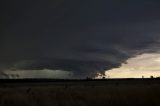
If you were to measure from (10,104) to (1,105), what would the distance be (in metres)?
1.03

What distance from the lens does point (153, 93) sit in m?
21.3

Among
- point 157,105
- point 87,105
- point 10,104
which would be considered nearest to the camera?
point 157,105

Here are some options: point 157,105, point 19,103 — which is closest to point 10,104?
point 19,103

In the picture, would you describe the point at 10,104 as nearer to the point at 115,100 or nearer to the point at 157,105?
the point at 115,100

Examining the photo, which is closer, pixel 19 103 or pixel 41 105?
pixel 41 105

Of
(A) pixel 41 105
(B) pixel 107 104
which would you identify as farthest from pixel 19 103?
(B) pixel 107 104

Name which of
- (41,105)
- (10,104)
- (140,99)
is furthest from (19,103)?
(140,99)

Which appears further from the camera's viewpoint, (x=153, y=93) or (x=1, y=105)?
(x=153, y=93)

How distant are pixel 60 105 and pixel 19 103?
10.9 feet

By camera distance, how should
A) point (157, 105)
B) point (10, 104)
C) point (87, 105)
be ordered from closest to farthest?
1. point (157, 105)
2. point (87, 105)
3. point (10, 104)

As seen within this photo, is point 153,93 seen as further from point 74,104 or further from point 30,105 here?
point 30,105

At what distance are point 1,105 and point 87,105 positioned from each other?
5.09 metres

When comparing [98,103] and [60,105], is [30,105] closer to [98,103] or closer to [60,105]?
[60,105]

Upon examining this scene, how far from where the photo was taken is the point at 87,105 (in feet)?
60.5
